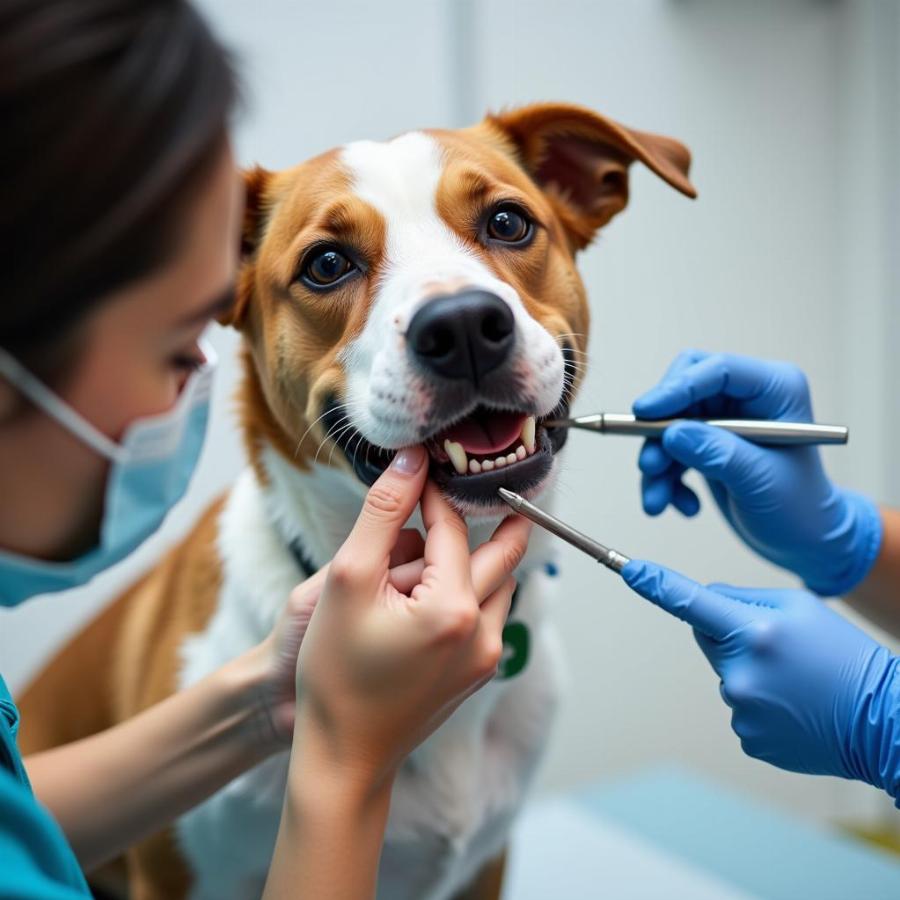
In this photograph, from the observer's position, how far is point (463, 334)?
0.96 m

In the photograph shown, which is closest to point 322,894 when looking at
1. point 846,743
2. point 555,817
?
point 846,743

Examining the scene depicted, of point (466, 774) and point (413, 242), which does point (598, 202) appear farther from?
point (466, 774)

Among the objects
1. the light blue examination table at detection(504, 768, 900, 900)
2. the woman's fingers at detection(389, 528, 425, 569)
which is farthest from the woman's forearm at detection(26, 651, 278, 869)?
the light blue examination table at detection(504, 768, 900, 900)

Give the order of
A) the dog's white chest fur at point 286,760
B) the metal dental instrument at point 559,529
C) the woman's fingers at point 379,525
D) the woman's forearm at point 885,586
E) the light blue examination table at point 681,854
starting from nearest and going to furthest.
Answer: the woman's fingers at point 379,525, the metal dental instrument at point 559,529, the dog's white chest fur at point 286,760, the woman's forearm at point 885,586, the light blue examination table at point 681,854

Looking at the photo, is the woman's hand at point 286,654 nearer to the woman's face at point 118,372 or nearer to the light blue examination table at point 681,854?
the woman's face at point 118,372

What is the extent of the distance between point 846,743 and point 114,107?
3.18ft

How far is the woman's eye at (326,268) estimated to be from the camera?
3.84ft

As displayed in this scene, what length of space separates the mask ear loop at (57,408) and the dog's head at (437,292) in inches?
12.6

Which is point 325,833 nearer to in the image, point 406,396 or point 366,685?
point 366,685

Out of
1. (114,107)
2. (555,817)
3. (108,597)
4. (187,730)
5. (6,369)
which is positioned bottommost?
(555,817)

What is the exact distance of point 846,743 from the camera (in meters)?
1.03

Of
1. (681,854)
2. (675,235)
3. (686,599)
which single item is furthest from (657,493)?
(675,235)

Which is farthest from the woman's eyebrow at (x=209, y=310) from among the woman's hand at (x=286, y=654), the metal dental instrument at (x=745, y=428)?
the metal dental instrument at (x=745, y=428)

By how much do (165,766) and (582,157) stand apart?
1.03 metres
